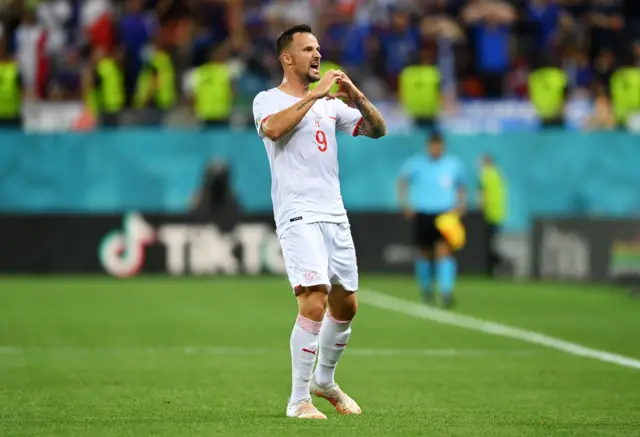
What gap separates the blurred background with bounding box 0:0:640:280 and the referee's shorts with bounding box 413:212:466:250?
15.9ft

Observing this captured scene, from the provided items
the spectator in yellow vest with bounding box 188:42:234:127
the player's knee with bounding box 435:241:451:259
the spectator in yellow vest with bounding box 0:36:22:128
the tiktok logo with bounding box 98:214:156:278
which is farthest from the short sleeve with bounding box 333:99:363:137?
the spectator in yellow vest with bounding box 0:36:22:128

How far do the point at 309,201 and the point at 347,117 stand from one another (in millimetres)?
659

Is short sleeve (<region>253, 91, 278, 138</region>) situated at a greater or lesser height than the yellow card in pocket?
greater

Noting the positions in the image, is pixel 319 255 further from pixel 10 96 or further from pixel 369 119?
pixel 10 96

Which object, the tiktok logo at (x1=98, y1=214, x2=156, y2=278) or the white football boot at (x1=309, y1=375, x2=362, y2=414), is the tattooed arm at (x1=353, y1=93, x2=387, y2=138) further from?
the tiktok logo at (x1=98, y1=214, x2=156, y2=278)

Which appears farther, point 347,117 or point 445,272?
point 445,272

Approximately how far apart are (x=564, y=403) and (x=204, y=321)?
7561 millimetres

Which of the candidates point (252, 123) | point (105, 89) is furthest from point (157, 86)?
point (252, 123)

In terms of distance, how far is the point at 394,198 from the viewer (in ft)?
83.2

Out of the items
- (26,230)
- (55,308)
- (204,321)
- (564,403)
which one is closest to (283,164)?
(564,403)

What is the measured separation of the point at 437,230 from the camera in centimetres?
1902

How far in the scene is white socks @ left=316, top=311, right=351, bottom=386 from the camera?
29.0ft

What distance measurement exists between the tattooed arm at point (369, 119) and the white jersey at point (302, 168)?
0.82 ft

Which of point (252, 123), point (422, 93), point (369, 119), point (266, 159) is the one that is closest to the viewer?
point (369, 119)
